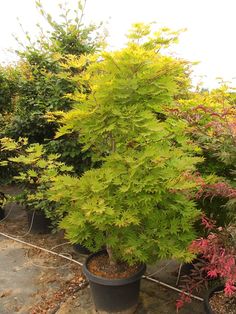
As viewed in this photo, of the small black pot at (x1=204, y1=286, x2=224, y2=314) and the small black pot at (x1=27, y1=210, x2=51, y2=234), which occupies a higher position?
the small black pot at (x1=27, y1=210, x2=51, y2=234)

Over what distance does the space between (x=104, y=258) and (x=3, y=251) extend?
1.48 metres

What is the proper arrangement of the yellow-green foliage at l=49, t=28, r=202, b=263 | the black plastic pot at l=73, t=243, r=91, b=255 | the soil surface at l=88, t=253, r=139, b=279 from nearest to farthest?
the yellow-green foliage at l=49, t=28, r=202, b=263 < the soil surface at l=88, t=253, r=139, b=279 < the black plastic pot at l=73, t=243, r=91, b=255

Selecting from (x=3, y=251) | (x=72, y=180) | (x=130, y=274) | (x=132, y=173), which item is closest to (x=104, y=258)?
(x=130, y=274)

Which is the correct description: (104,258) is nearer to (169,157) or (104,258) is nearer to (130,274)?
(130,274)

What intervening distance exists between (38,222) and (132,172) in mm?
2327

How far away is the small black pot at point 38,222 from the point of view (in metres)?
4.05

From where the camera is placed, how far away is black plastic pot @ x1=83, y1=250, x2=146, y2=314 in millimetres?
2412

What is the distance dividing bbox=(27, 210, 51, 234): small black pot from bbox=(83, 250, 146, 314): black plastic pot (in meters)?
1.62

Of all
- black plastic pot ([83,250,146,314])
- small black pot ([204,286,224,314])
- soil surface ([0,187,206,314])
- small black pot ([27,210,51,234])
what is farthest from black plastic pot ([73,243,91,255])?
small black pot ([204,286,224,314])

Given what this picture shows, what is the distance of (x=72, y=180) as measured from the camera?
2383 mm

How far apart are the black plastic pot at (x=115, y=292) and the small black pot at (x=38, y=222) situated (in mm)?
1619

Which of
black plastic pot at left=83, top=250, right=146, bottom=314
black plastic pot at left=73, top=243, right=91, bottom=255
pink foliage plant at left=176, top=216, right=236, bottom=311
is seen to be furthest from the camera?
black plastic pot at left=73, top=243, right=91, bottom=255

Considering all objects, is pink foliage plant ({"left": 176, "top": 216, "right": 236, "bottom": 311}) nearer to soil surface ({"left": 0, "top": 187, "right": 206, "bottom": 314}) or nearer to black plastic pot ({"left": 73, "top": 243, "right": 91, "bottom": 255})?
soil surface ({"left": 0, "top": 187, "right": 206, "bottom": 314})

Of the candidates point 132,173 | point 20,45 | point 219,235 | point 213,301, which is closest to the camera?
point 219,235
